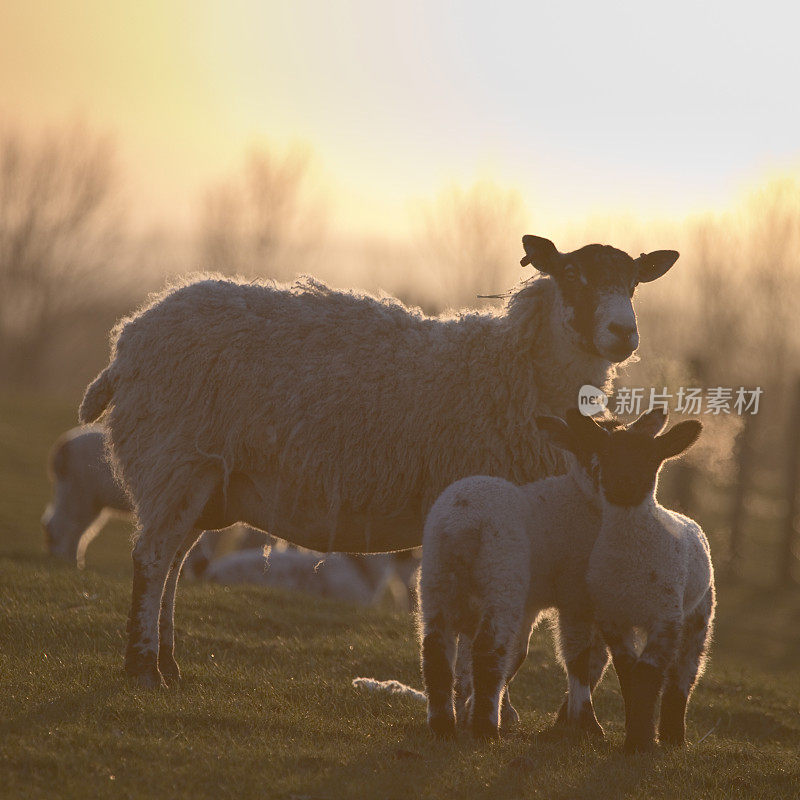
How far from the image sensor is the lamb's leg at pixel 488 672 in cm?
502

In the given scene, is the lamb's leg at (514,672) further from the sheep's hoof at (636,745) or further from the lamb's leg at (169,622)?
the lamb's leg at (169,622)

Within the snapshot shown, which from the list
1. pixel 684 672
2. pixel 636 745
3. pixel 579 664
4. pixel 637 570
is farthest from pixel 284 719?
pixel 684 672

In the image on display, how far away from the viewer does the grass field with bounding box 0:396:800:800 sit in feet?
15.0

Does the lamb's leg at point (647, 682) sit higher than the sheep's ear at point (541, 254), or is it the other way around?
the sheep's ear at point (541, 254)

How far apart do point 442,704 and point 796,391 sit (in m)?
15.0

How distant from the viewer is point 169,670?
6.76 meters

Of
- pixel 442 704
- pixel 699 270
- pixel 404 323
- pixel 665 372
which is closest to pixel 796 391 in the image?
pixel 665 372

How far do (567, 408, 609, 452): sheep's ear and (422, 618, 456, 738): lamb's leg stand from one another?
1.17 m

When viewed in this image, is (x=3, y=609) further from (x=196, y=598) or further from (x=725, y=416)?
(x=725, y=416)

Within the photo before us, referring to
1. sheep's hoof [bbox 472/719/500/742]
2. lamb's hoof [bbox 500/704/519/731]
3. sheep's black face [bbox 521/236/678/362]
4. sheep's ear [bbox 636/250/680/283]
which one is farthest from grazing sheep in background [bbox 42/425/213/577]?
sheep's hoof [bbox 472/719/500/742]

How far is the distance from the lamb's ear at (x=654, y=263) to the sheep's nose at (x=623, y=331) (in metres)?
0.82

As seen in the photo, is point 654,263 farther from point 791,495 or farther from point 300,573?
point 791,495

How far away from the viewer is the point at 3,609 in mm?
8117

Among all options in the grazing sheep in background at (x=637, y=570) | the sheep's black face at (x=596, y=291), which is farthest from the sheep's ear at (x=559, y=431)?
the sheep's black face at (x=596, y=291)
